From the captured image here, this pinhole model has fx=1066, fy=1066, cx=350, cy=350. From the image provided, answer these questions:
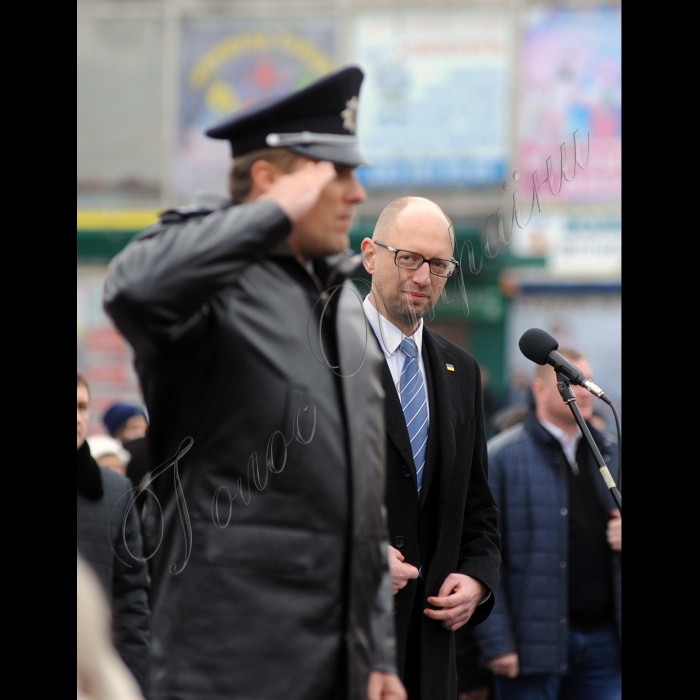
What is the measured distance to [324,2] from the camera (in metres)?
14.9

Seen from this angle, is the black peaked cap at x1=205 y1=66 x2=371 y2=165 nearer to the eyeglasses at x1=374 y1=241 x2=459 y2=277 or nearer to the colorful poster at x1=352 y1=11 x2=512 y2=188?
the eyeglasses at x1=374 y1=241 x2=459 y2=277

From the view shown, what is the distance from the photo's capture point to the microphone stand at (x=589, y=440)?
2.87 meters

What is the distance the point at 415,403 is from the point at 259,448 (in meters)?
1.05

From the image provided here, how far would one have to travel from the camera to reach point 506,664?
159 inches

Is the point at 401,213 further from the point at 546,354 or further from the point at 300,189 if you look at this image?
the point at 300,189

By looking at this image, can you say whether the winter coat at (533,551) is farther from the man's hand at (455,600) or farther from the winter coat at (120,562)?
the winter coat at (120,562)

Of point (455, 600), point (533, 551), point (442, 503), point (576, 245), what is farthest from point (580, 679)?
point (576, 245)

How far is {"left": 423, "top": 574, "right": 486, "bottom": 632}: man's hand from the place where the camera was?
2.93 m

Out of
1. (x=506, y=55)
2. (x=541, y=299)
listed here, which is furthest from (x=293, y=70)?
(x=541, y=299)

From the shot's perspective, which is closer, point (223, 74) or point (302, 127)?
point (302, 127)

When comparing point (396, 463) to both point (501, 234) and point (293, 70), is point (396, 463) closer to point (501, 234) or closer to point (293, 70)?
point (501, 234)

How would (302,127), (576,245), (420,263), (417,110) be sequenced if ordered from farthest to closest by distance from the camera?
→ (576,245) < (417,110) < (420,263) < (302,127)
